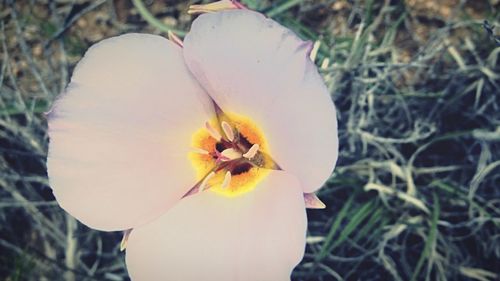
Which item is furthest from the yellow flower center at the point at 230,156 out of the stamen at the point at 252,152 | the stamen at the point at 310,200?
the stamen at the point at 310,200

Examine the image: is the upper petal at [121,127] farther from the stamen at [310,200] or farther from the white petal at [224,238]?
the stamen at [310,200]

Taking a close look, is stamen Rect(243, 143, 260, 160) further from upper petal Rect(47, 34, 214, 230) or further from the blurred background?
the blurred background

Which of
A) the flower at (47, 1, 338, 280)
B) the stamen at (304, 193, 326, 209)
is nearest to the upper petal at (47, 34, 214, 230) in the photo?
the flower at (47, 1, 338, 280)

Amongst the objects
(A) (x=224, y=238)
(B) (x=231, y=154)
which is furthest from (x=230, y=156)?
(A) (x=224, y=238)

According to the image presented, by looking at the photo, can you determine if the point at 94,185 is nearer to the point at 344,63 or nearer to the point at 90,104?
the point at 90,104

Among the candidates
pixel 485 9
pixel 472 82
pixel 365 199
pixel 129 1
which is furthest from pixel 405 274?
pixel 129 1

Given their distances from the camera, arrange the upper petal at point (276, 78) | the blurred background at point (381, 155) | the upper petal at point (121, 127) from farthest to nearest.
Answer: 1. the blurred background at point (381, 155)
2. the upper petal at point (121, 127)
3. the upper petal at point (276, 78)
